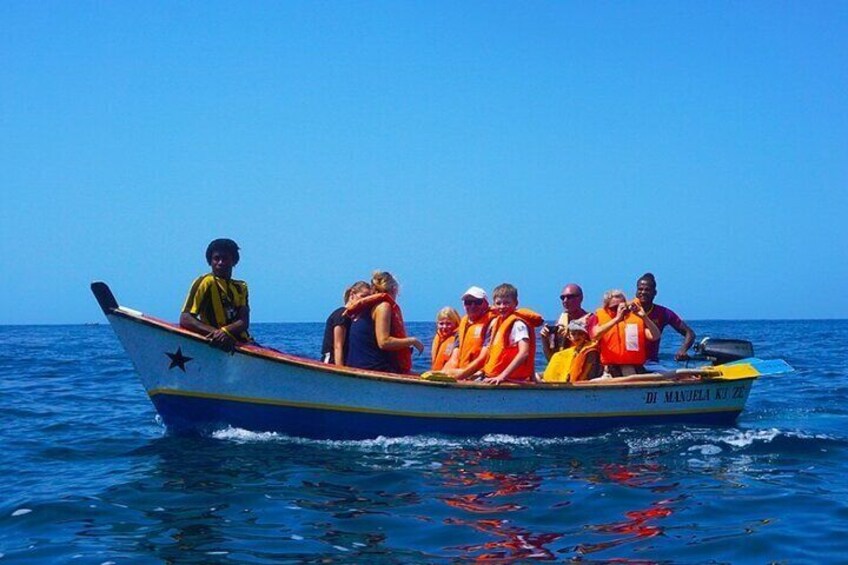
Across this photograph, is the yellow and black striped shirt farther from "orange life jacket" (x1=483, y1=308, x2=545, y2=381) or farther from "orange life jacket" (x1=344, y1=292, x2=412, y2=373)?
"orange life jacket" (x1=483, y1=308, x2=545, y2=381)

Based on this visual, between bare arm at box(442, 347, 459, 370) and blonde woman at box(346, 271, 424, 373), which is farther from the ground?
blonde woman at box(346, 271, 424, 373)

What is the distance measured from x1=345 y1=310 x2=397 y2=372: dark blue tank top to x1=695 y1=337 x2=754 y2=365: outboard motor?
4814mm

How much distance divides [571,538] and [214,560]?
257 centimetres

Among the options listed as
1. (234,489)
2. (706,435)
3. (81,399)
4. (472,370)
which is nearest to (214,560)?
(234,489)

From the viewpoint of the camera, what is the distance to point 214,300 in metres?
10.3

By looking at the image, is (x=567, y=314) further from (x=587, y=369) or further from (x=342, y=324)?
(x=342, y=324)

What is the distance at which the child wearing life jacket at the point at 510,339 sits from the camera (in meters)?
10.8

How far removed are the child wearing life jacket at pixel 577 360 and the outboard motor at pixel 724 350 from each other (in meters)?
1.88

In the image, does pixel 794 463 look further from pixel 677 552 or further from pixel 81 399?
pixel 81 399

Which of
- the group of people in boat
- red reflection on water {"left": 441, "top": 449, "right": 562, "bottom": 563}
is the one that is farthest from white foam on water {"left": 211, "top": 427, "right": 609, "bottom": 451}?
the group of people in boat

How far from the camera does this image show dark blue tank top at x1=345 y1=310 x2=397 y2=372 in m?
10.8

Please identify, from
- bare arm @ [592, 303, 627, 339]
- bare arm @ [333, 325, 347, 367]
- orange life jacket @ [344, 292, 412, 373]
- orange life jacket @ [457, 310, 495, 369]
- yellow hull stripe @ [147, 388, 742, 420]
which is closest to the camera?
yellow hull stripe @ [147, 388, 742, 420]

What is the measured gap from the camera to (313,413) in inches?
416

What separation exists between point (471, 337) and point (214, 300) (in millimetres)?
3122
